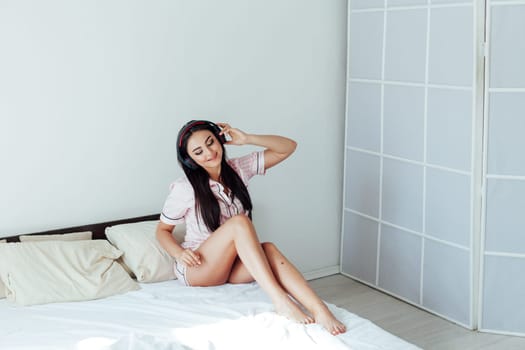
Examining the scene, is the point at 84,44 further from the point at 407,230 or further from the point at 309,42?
the point at 407,230

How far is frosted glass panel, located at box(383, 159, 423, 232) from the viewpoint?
3.55m

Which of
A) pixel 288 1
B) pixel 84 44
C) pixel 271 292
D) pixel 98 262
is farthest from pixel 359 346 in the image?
pixel 288 1

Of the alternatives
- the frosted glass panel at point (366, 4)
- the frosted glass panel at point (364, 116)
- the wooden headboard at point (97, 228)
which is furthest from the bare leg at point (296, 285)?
the frosted glass panel at point (366, 4)

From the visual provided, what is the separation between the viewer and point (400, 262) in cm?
371

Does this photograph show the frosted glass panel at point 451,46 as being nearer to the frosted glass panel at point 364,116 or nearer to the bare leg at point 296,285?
the frosted glass panel at point 364,116

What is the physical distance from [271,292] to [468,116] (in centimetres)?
131

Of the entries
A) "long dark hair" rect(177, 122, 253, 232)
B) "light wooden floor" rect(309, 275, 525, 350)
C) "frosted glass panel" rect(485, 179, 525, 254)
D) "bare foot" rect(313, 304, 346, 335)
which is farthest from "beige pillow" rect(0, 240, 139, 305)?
"frosted glass panel" rect(485, 179, 525, 254)

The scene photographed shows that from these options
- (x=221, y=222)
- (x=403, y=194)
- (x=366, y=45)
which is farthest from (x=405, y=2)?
(x=221, y=222)

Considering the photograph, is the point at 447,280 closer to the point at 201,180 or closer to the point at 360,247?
the point at 360,247

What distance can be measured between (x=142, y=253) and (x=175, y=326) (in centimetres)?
60

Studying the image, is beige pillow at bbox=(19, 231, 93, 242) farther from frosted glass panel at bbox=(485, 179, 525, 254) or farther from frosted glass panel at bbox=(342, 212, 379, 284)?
frosted glass panel at bbox=(485, 179, 525, 254)

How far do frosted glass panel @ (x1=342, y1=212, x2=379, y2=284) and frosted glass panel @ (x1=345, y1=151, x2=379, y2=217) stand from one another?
7cm

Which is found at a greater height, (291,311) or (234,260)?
(234,260)

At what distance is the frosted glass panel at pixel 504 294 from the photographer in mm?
3217
